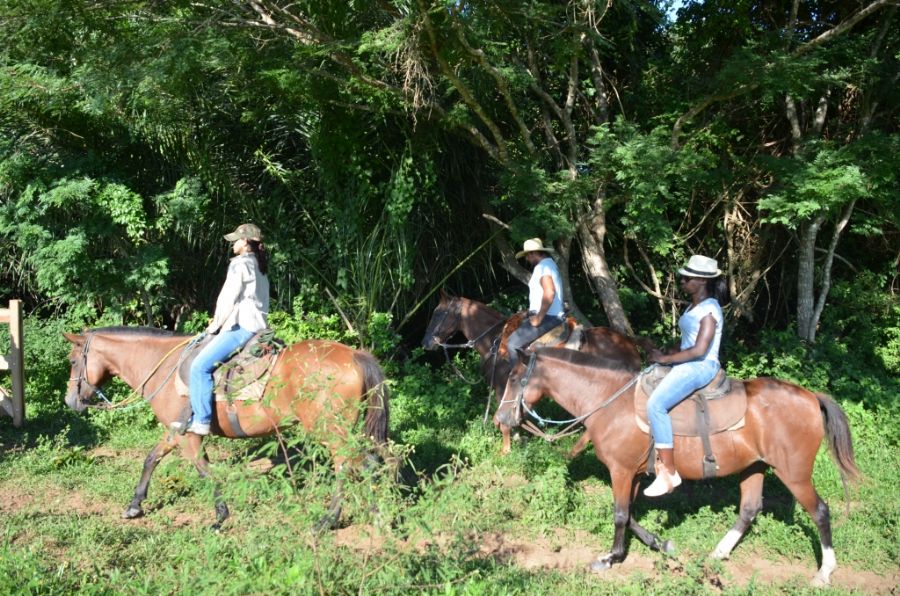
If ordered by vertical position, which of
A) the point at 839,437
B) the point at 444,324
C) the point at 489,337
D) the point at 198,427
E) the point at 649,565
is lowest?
the point at 649,565

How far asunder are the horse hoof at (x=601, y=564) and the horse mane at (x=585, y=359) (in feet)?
4.72

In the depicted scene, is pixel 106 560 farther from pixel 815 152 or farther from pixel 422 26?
pixel 815 152

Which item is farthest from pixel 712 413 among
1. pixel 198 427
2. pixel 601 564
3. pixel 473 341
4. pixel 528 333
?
pixel 198 427

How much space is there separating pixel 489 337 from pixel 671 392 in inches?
153

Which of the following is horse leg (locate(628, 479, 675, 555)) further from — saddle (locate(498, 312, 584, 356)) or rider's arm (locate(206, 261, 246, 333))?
rider's arm (locate(206, 261, 246, 333))

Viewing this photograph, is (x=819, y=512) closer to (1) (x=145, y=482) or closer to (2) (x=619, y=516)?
(2) (x=619, y=516)

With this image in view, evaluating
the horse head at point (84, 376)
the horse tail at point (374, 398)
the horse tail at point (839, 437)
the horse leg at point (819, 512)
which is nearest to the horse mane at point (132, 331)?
the horse head at point (84, 376)

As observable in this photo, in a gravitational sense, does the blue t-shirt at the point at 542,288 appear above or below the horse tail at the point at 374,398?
above

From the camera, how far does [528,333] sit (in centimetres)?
802

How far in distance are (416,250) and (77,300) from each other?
4807 mm

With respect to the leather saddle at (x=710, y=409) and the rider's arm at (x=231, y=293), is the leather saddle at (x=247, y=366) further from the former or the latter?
the leather saddle at (x=710, y=409)

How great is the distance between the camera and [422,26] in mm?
7195

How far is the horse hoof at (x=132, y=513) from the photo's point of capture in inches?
237

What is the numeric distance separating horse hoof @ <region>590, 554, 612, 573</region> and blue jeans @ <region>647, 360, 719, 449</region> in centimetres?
93
